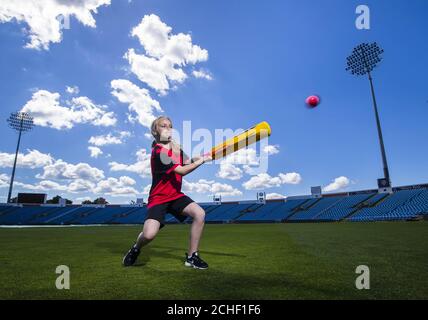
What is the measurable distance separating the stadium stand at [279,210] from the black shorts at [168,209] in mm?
32796

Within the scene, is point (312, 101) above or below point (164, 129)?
above

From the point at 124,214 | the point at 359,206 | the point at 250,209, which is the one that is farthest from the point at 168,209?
the point at 124,214

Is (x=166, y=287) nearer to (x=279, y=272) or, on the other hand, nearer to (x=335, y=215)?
(x=279, y=272)

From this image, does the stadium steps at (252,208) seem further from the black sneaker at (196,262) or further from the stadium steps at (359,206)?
the black sneaker at (196,262)

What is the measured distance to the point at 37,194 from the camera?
59.7 m

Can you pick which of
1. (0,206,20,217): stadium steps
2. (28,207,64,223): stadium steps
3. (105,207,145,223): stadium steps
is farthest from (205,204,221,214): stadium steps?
(0,206,20,217): stadium steps

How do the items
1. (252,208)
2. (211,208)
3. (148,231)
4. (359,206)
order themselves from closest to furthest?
1. (148,231)
2. (359,206)
3. (252,208)
4. (211,208)

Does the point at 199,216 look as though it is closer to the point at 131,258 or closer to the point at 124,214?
the point at 131,258

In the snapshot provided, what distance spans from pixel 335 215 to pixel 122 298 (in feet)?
136

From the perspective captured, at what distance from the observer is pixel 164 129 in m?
4.85

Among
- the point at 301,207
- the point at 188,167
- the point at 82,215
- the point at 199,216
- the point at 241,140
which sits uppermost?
the point at 301,207

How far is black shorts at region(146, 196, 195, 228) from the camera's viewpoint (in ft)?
14.8

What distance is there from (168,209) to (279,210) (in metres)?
46.6

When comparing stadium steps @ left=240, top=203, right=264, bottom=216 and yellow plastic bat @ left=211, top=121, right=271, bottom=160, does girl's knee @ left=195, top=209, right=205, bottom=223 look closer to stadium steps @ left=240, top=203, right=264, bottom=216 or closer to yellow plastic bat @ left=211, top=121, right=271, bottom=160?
yellow plastic bat @ left=211, top=121, right=271, bottom=160
